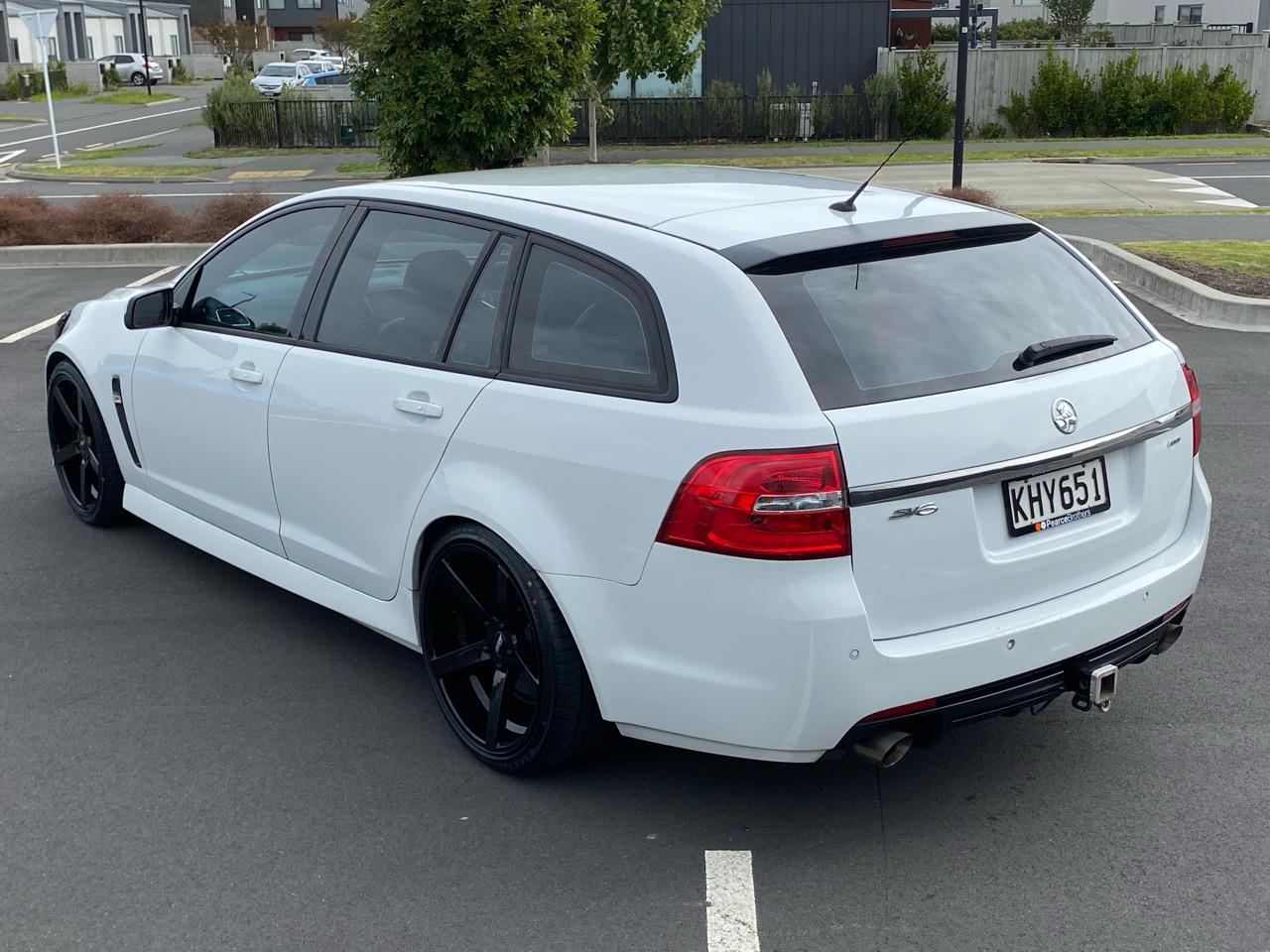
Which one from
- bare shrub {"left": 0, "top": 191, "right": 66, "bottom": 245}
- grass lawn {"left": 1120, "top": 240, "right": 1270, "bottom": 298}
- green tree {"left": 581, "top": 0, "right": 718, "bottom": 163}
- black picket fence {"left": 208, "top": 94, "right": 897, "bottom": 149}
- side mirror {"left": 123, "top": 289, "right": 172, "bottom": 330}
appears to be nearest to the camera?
side mirror {"left": 123, "top": 289, "right": 172, "bottom": 330}

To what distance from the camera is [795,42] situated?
1318 inches

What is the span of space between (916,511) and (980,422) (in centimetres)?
29

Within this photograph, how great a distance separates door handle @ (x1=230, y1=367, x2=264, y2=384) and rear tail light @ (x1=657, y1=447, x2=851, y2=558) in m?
2.14

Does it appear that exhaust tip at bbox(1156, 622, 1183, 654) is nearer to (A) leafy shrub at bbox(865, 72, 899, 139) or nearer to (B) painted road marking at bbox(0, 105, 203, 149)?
(A) leafy shrub at bbox(865, 72, 899, 139)

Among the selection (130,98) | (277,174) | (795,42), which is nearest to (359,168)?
(277,174)

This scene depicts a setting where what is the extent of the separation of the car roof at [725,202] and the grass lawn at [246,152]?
2780 centimetres

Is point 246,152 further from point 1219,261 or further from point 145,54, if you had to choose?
point 145,54

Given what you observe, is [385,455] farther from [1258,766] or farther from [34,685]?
[1258,766]

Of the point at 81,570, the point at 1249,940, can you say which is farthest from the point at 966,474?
the point at 81,570

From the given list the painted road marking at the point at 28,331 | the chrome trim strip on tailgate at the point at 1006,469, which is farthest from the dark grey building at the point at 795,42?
the chrome trim strip on tailgate at the point at 1006,469

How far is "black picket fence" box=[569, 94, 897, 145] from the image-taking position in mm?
31812

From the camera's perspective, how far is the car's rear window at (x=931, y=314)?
3.40 m

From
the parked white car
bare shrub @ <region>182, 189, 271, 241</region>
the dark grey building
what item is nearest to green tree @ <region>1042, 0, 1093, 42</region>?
the dark grey building

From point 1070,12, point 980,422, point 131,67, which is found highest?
point 1070,12
